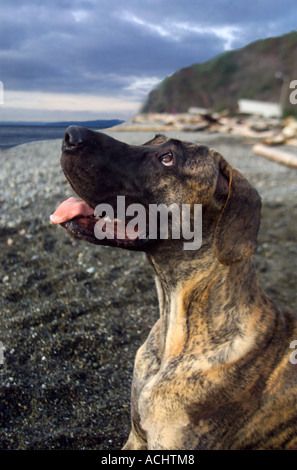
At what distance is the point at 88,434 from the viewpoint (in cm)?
277

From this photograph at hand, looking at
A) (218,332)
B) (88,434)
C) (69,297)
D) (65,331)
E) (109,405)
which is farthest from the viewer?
(69,297)

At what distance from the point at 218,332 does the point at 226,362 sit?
14 centimetres

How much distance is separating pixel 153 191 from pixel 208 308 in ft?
2.04

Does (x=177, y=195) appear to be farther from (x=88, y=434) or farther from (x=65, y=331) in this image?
(x=65, y=331)

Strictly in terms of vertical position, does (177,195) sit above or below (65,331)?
above

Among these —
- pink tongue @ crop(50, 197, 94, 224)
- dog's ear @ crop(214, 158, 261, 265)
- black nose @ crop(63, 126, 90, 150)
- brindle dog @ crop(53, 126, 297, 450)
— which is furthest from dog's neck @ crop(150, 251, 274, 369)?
black nose @ crop(63, 126, 90, 150)

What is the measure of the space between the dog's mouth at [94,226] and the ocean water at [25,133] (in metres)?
0.34

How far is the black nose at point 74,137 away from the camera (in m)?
1.81

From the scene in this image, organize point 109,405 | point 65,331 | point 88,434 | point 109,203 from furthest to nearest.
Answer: point 65,331 < point 109,405 < point 88,434 < point 109,203

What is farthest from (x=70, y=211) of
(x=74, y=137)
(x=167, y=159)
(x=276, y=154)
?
(x=276, y=154)

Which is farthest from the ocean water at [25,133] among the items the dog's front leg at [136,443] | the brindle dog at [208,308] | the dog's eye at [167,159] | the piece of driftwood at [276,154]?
the piece of driftwood at [276,154]

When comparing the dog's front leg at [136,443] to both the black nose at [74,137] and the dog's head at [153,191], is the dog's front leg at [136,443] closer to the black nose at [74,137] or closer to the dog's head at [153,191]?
the dog's head at [153,191]

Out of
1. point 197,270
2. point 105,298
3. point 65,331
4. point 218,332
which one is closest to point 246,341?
point 218,332

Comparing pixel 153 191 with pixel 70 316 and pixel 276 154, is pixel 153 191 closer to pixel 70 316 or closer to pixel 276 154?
pixel 70 316
